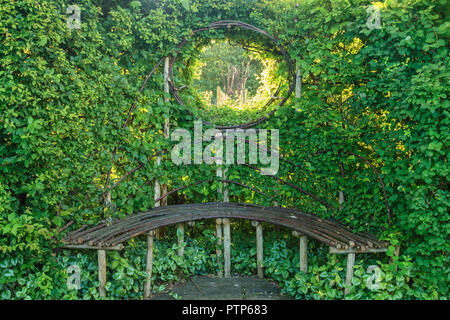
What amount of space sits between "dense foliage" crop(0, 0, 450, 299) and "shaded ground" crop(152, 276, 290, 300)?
17cm

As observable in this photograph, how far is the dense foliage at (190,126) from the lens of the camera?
128 inches

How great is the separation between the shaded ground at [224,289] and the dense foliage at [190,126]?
175 millimetres

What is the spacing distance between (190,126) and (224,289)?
2.08 metres

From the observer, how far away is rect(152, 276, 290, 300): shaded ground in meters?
3.95

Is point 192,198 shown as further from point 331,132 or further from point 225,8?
point 225,8

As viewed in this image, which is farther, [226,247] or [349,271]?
[226,247]

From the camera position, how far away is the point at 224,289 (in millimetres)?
4152

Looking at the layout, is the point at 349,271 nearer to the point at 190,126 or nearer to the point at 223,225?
the point at 223,225

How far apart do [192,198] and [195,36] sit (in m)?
2.14

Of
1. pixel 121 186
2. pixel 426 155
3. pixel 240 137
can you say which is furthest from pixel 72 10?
pixel 426 155

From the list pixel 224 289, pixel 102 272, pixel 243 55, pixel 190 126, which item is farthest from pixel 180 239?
pixel 243 55

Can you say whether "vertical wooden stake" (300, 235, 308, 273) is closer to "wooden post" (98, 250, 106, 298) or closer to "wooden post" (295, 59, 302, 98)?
"wooden post" (295, 59, 302, 98)

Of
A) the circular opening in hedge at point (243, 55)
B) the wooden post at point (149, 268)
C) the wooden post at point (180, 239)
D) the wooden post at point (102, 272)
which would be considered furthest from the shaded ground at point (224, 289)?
the circular opening in hedge at point (243, 55)

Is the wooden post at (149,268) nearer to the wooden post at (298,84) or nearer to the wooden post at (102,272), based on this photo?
the wooden post at (102,272)
